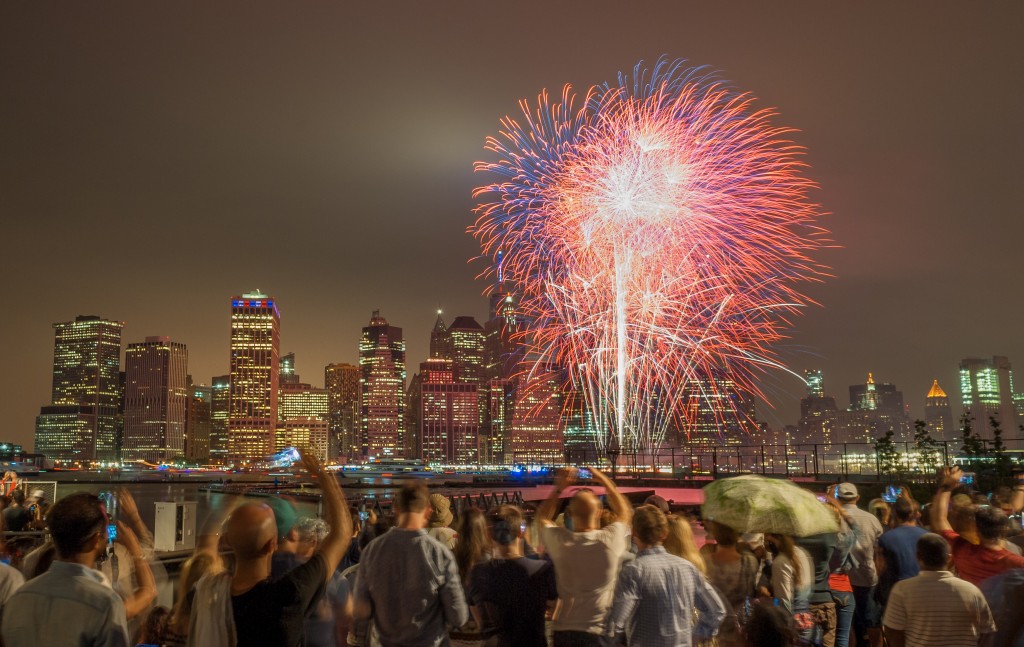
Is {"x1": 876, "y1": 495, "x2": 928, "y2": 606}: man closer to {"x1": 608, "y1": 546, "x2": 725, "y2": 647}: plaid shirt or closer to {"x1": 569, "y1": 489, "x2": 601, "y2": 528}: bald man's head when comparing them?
{"x1": 608, "y1": 546, "x2": 725, "y2": 647}: plaid shirt

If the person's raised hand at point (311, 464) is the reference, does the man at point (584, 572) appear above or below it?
below

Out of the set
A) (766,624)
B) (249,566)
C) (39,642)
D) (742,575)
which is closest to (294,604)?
(249,566)

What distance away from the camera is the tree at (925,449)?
24323mm

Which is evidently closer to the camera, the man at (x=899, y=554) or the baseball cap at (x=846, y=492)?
the man at (x=899, y=554)

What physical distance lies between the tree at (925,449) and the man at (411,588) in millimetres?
22830

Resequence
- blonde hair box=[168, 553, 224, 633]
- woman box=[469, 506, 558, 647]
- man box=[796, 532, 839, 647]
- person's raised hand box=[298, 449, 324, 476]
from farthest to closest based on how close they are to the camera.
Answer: man box=[796, 532, 839, 647] < woman box=[469, 506, 558, 647] < blonde hair box=[168, 553, 224, 633] < person's raised hand box=[298, 449, 324, 476]

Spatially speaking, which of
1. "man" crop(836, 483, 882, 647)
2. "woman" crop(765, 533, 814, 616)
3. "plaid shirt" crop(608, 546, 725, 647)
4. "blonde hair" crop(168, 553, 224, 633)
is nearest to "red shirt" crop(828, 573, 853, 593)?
"man" crop(836, 483, 882, 647)

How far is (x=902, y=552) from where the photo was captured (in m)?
6.70

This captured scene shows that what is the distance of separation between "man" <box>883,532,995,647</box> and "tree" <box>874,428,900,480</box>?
2111 centimetres

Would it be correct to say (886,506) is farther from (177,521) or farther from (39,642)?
(177,521)

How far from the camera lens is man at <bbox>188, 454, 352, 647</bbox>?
3721 mm

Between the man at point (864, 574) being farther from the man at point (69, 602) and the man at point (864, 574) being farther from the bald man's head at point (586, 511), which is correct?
the man at point (69, 602)

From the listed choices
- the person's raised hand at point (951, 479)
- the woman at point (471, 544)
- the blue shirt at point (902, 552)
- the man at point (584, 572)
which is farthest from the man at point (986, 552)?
the woman at point (471, 544)

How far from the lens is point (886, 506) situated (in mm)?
8680
